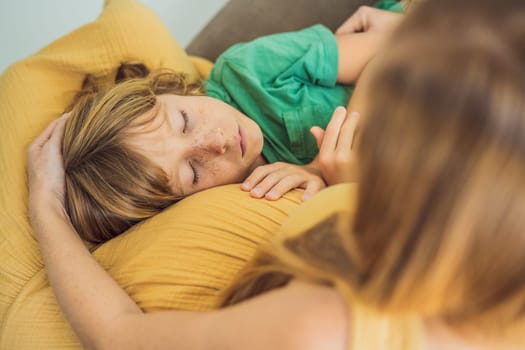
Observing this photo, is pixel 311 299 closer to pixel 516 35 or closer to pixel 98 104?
pixel 516 35

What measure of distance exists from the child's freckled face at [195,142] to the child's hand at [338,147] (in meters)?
0.16

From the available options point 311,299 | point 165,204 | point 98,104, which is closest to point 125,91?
point 98,104

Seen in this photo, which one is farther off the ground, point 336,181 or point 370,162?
point 370,162

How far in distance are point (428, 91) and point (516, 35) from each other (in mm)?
74

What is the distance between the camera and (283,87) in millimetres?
1020

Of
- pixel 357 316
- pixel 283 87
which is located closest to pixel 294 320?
pixel 357 316

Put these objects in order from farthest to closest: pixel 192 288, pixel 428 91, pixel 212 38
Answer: pixel 212 38 → pixel 192 288 → pixel 428 91

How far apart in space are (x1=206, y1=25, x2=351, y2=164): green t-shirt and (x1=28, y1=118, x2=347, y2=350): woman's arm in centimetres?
35

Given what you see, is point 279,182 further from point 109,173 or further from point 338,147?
point 109,173

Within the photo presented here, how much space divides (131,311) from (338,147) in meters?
0.40

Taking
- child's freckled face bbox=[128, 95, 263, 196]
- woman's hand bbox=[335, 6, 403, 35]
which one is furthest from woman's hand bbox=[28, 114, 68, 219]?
woman's hand bbox=[335, 6, 403, 35]

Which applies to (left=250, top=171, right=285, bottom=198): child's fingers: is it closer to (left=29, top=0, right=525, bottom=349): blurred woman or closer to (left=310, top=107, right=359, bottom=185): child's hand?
(left=310, top=107, right=359, bottom=185): child's hand

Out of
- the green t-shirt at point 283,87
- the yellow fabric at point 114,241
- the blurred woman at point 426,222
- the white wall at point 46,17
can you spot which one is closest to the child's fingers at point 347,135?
the yellow fabric at point 114,241

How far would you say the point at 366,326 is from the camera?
1.37 feet
